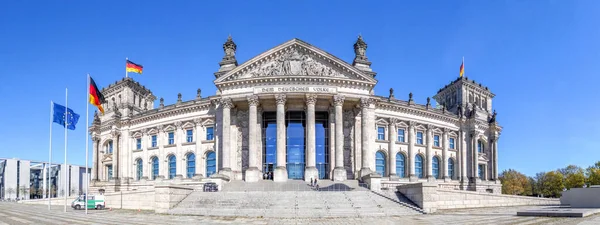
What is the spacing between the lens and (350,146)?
54344 mm

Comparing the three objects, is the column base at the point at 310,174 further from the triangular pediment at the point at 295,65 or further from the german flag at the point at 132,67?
the german flag at the point at 132,67

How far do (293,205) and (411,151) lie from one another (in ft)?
104

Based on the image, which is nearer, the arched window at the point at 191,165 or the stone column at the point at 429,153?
the arched window at the point at 191,165

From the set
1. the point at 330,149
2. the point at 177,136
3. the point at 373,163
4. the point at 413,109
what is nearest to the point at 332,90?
the point at 330,149

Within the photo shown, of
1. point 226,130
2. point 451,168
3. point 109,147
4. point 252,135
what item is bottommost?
point 451,168

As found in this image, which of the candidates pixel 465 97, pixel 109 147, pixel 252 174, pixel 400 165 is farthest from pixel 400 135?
pixel 109 147

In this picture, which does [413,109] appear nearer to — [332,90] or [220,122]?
[332,90]

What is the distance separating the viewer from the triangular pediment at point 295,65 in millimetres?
51000

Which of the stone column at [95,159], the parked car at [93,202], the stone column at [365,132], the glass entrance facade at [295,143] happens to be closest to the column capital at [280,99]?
the glass entrance facade at [295,143]

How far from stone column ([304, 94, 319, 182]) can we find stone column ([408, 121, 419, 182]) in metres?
17.8

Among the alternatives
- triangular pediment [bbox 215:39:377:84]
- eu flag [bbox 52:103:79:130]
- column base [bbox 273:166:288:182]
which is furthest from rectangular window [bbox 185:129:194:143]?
eu flag [bbox 52:103:79:130]

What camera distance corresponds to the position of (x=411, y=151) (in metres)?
60.8

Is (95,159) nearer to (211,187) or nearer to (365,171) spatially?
(211,187)

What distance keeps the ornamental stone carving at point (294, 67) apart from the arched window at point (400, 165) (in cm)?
1718
